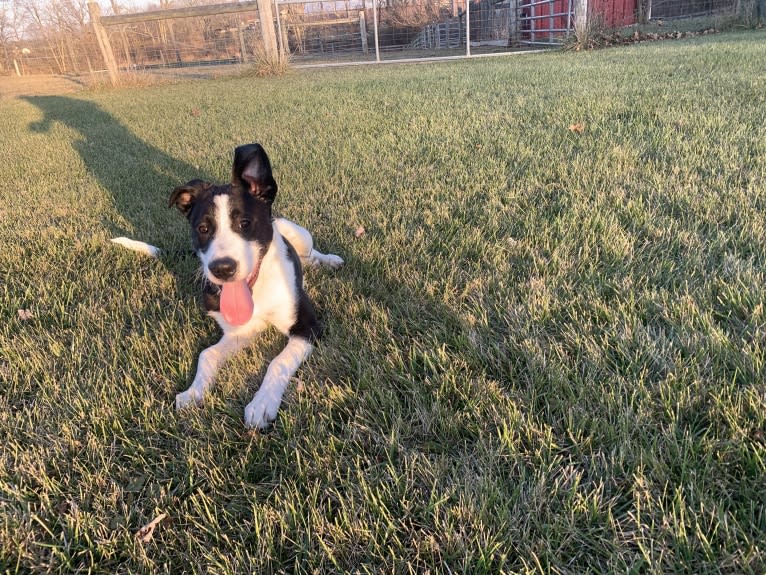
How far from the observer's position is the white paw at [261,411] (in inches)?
74.6

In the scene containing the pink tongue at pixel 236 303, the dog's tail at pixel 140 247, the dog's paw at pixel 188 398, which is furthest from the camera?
the dog's tail at pixel 140 247

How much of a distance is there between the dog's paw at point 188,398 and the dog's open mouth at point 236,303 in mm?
452

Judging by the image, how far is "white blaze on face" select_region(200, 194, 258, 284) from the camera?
7.80ft

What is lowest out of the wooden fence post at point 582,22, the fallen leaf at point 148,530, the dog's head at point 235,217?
the fallen leaf at point 148,530

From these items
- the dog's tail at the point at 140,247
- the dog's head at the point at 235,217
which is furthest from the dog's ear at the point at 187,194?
the dog's tail at the point at 140,247

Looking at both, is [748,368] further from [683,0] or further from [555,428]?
[683,0]

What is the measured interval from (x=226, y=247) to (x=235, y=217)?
210 mm

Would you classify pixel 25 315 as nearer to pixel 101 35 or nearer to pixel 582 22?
pixel 582 22

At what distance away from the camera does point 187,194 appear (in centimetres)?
271

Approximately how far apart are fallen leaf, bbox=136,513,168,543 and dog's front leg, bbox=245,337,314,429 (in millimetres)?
448

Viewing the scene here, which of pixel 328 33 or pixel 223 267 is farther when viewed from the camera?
pixel 328 33

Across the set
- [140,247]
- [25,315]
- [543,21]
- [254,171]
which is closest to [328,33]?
[543,21]

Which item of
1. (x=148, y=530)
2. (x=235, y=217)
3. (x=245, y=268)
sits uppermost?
(x=235, y=217)

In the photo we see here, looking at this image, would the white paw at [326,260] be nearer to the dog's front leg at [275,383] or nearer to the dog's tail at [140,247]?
the dog's front leg at [275,383]
